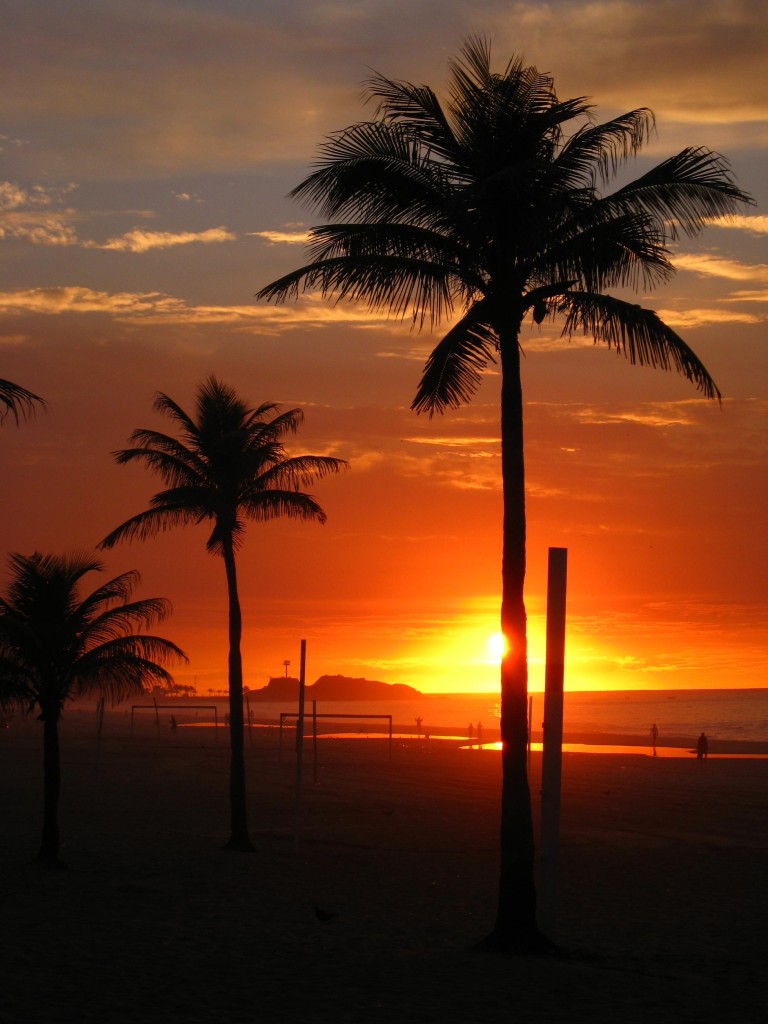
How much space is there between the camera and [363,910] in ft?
61.3

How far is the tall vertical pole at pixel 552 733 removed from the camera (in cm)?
1467

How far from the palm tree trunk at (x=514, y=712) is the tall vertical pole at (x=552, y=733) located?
240 millimetres

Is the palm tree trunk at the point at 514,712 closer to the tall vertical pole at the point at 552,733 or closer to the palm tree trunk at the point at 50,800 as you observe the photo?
the tall vertical pole at the point at 552,733

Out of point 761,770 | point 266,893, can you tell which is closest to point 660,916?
point 266,893

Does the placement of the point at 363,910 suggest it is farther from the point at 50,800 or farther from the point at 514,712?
the point at 50,800

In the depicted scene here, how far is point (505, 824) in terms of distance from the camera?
1489 centimetres

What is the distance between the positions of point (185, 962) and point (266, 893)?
676 cm

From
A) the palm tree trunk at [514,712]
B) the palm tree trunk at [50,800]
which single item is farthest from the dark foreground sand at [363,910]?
the palm tree trunk at [514,712]

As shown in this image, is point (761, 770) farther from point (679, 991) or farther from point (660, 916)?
point (679, 991)

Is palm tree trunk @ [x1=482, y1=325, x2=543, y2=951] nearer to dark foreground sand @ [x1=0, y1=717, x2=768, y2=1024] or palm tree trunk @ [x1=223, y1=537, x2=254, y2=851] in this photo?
dark foreground sand @ [x1=0, y1=717, x2=768, y2=1024]

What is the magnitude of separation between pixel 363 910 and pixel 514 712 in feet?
19.0

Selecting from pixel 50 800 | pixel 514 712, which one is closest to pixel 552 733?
pixel 514 712

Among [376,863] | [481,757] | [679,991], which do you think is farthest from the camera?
[481,757]

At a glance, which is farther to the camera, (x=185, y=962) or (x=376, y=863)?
(x=376, y=863)
